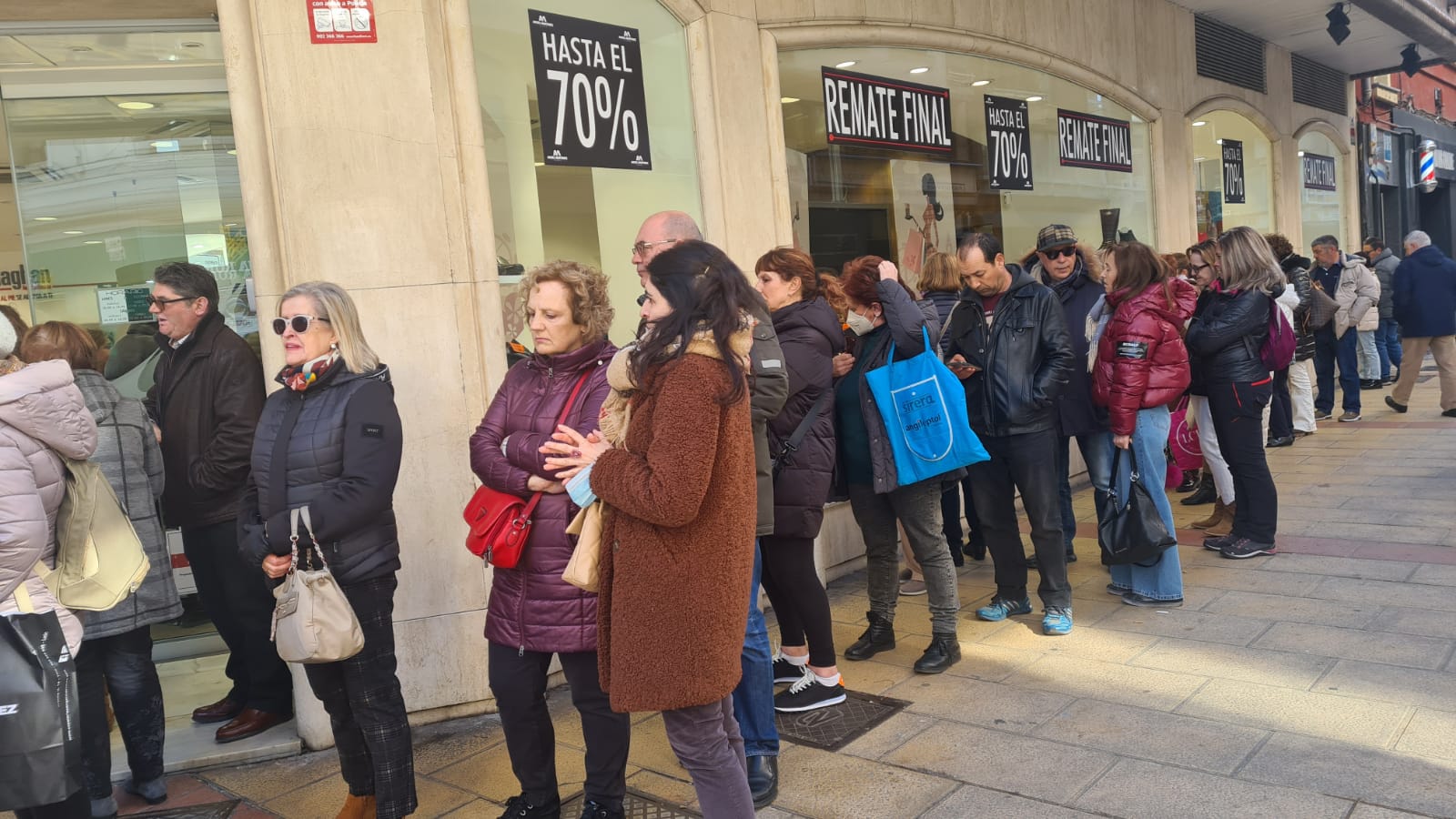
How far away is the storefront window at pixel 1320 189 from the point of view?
597 inches

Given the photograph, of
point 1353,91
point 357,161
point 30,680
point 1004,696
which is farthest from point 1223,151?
point 30,680

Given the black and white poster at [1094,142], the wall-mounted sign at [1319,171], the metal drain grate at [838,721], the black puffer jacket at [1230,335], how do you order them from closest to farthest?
the metal drain grate at [838,721] → the black puffer jacket at [1230,335] → the black and white poster at [1094,142] → the wall-mounted sign at [1319,171]

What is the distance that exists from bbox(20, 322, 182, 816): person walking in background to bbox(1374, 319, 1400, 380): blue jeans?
572 inches

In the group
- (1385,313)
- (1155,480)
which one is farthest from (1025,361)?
(1385,313)

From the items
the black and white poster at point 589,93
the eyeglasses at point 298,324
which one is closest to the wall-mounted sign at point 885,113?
the black and white poster at point 589,93

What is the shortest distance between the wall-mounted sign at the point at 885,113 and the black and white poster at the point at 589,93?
5.68 feet

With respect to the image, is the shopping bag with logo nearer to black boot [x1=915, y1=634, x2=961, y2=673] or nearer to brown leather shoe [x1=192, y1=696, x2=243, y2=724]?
brown leather shoe [x1=192, y1=696, x2=243, y2=724]

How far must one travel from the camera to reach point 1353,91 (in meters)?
17.1

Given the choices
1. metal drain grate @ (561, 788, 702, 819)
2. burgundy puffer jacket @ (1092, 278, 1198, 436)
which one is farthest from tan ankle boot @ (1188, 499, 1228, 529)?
metal drain grate @ (561, 788, 702, 819)

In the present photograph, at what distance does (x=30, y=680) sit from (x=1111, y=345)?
4.70 metres

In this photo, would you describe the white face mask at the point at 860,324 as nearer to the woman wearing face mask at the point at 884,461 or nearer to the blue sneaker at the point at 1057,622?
the woman wearing face mask at the point at 884,461

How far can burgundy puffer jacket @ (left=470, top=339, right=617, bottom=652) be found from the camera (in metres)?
3.18

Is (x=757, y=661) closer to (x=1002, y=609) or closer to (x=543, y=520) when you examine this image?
(x=543, y=520)

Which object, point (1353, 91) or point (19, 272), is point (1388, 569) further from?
point (1353, 91)
